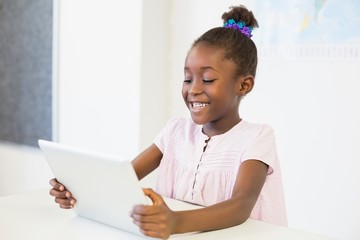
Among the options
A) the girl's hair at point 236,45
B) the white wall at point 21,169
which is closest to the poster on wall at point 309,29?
the girl's hair at point 236,45

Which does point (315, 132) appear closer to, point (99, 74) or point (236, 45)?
point (236, 45)

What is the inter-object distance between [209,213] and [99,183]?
227 millimetres

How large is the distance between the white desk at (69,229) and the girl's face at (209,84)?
30 centimetres

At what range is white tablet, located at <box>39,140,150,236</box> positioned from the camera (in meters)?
0.86

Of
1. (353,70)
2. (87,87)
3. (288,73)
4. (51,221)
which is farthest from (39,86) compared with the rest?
(51,221)

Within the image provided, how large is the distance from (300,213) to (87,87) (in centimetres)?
130

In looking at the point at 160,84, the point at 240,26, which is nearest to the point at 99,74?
the point at 160,84

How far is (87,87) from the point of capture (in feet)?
8.82

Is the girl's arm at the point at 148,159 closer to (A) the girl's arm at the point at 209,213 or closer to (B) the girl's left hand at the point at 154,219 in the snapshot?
(A) the girl's arm at the point at 209,213

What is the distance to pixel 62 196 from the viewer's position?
1.08 metres

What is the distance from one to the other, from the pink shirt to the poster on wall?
0.84m

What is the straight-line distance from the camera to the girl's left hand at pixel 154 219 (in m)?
0.86

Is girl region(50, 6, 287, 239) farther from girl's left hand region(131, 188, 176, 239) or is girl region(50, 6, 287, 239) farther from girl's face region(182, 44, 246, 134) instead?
girl's left hand region(131, 188, 176, 239)

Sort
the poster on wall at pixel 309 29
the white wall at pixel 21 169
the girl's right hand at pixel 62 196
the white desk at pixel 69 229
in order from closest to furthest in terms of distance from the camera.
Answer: the white desk at pixel 69 229 < the girl's right hand at pixel 62 196 < the poster on wall at pixel 309 29 < the white wall at pixel 21 169
